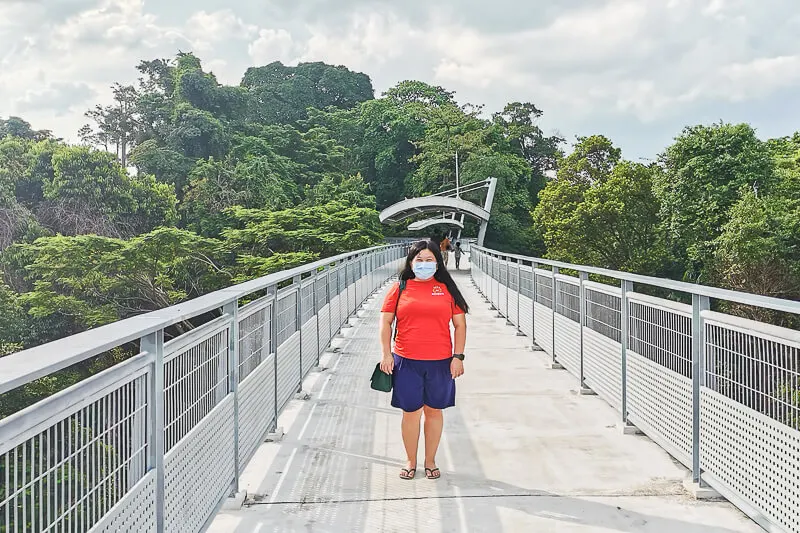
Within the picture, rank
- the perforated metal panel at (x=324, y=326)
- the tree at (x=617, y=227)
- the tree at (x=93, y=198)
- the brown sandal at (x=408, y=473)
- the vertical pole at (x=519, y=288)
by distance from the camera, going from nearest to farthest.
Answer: the brown sandal at (x=408, y=473), the perforated metal panel at (x=324, y=326), the vertical pole at (x=519, y=288), the tree at (x=93, y=198), the tree at (x=617, y=227)

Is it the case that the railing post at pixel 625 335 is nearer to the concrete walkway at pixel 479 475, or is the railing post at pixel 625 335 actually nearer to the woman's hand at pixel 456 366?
the concrete walkway at pixel 479 475

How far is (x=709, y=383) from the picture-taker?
14.0 ft

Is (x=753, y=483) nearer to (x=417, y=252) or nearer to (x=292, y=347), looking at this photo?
(x=417, y=252)

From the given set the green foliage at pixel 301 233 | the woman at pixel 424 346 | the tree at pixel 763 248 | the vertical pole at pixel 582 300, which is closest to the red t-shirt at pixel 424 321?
the woman at pixel 424 346

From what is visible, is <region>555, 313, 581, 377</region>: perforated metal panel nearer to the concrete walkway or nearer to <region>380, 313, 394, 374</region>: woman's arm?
the concrete walkway

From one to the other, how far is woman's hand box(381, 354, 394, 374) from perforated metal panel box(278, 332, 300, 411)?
1.45 m

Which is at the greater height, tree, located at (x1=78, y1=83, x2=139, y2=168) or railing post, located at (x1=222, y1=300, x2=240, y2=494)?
tree, located at (x1=78, y1=83, x2=139, y2=168)

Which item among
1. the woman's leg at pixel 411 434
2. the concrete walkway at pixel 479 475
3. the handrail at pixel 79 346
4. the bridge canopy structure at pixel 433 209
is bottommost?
the concrete walkway at pixel 479 475

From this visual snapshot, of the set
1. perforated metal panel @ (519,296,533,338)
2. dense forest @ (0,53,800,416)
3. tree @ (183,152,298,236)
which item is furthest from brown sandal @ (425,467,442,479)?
tree @ (183,152,298,236)

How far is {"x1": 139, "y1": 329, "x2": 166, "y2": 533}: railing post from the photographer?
2.79 metres

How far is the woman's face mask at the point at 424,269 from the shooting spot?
14.6 feet

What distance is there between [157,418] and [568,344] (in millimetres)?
5783

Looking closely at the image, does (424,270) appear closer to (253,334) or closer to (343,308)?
(253,334)

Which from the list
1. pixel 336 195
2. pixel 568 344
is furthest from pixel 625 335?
pixel 336 195
